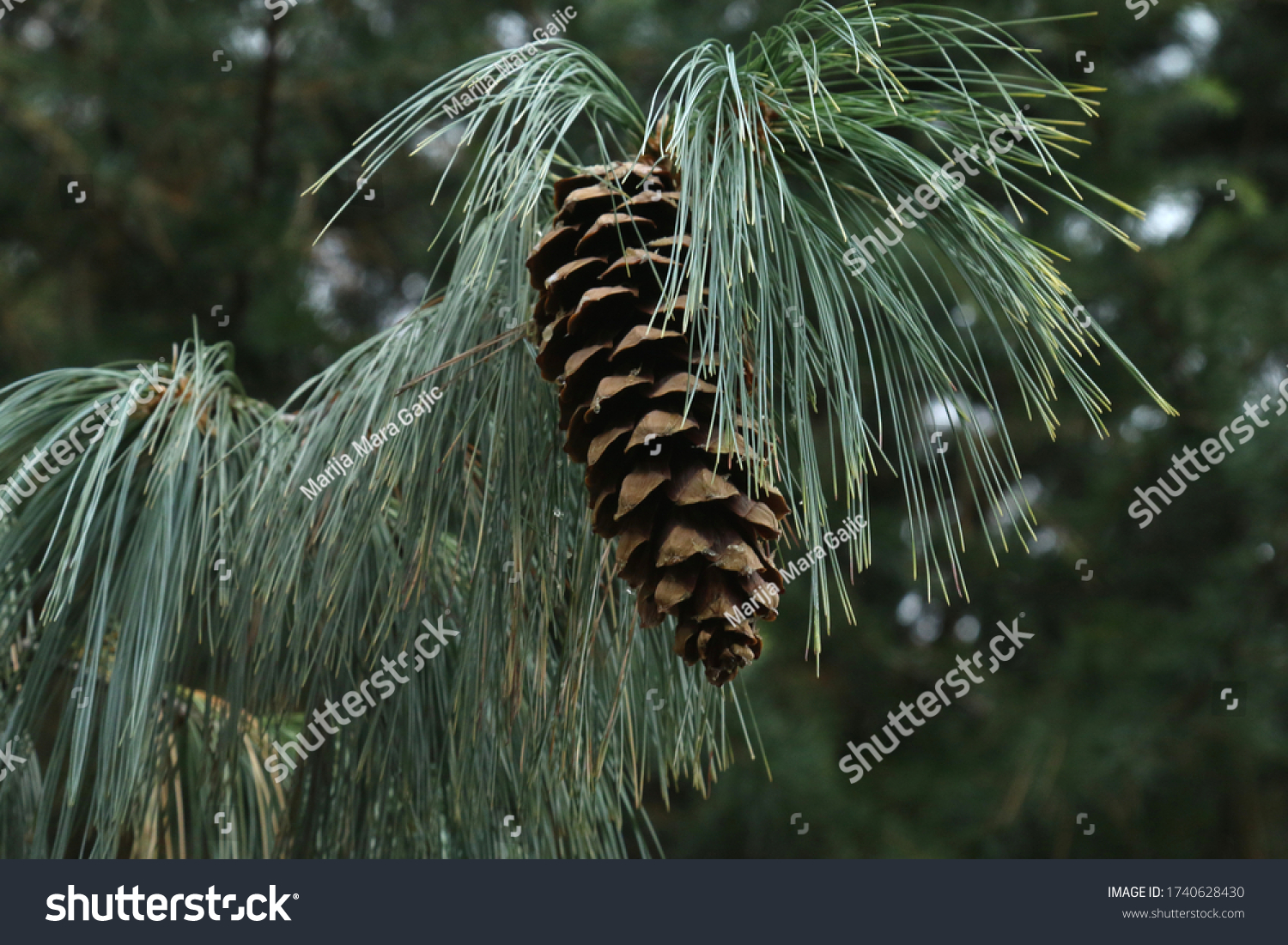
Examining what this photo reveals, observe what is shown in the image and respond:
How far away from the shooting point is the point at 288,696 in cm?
49

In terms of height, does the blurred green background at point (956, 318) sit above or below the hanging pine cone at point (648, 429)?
above

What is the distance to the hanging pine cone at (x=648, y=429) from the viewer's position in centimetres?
38

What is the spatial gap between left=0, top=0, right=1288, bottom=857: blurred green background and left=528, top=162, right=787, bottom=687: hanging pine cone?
855mm

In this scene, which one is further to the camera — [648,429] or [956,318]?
[956,318]

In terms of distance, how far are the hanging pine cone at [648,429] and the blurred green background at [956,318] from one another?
86 centimetres

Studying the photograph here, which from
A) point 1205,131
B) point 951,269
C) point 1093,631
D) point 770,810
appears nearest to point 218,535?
point 770,810

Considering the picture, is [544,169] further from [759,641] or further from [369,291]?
[369,291]

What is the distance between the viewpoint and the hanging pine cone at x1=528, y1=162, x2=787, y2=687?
0.38 metres

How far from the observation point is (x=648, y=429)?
0.39m

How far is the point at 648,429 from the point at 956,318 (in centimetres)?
133

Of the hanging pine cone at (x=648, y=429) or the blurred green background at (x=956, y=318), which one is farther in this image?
the blurred green background at (x=956, y=318)

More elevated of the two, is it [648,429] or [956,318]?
[956,318]

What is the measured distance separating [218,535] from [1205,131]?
2.62m

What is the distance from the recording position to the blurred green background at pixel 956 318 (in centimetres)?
146
